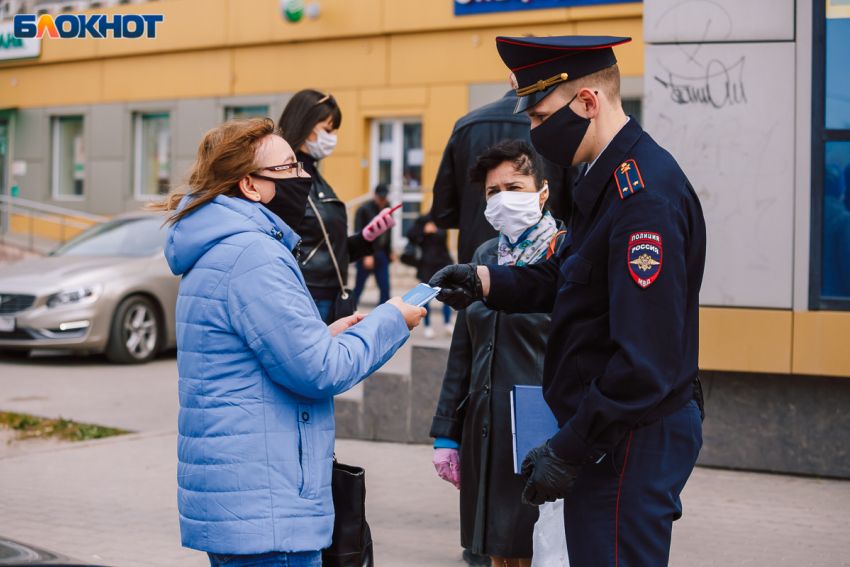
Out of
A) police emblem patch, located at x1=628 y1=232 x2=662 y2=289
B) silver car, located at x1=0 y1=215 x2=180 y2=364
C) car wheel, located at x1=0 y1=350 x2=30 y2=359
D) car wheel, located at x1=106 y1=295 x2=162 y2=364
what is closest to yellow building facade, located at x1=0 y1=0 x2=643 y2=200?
silver car, located at x1=0 y1=215 x2=180 y2=364

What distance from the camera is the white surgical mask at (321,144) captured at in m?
4.63

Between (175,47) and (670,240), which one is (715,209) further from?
(175,47)

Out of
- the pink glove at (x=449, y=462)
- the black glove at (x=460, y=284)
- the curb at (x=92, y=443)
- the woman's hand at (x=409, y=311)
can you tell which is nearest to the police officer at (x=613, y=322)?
the woman's hand at (x=409, y=311)

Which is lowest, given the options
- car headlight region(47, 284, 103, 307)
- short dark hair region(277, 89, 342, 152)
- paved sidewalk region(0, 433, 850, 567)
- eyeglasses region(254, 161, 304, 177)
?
paved sidewalk region(0, 433, 850, 567)

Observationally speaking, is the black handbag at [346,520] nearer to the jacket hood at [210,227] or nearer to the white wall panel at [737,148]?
the jacket hood at [210,227]

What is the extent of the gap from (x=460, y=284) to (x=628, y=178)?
860 mm

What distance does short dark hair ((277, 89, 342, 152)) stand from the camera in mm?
4602

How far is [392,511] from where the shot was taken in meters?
5.18

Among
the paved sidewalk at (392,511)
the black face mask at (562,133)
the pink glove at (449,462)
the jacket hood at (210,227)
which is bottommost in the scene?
the paved sidewalk at (392,511)

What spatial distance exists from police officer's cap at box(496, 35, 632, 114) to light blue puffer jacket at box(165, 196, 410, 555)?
2.66ft

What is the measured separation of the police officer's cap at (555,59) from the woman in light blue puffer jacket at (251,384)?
2.65ft

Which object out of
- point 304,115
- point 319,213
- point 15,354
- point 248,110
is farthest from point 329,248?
point 248,110

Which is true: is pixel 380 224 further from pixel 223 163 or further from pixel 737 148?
pixel 737 148

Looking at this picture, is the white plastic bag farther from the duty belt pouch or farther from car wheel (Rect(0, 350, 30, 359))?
car wheel (Rect(0, 350, 30, 359))
